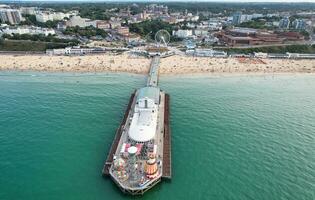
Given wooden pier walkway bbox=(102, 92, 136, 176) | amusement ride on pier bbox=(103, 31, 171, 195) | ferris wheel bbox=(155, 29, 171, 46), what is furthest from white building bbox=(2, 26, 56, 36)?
amusement ride on pier bbox=(103, 31, 171, 195)

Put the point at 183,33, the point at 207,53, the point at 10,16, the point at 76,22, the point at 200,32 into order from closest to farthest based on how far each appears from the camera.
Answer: the point at 207,53 < the point at 183,33 < the point at 200,32 < the point at 76,22 < the point at 10,16

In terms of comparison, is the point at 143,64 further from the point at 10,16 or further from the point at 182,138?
the point at 10,16

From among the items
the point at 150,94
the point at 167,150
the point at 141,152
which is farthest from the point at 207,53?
the point at 141,152

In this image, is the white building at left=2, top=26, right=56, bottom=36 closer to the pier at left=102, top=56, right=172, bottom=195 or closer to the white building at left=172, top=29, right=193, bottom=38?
the white building at left=172, top=29, right=193, bottom=38

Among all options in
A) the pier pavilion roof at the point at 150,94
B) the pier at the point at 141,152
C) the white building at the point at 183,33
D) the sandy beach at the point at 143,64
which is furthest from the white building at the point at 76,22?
the pier at the point at 141,152

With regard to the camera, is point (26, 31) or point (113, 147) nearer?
point (113, 147)

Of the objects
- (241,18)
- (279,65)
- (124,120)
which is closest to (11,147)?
(124,120)

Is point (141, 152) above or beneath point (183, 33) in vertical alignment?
beneath

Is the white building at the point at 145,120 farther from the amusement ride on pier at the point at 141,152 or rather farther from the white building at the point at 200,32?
the white building at the point at 200,32
